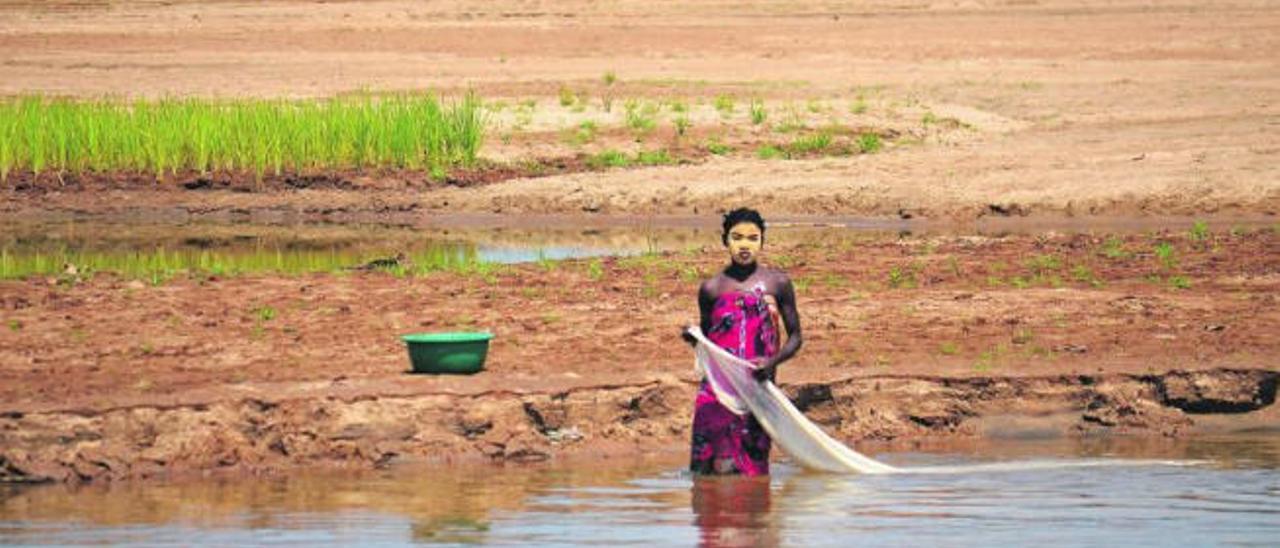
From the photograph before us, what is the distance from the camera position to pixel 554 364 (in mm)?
13305

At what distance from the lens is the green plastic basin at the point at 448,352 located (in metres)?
12.5

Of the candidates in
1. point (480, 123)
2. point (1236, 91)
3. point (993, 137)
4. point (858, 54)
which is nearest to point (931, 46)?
point (858, 54)

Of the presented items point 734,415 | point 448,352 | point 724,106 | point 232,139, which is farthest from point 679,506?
point 724,106

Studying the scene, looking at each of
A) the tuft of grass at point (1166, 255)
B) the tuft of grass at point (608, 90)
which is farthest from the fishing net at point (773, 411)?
the tuft of grass at point (608, 90)

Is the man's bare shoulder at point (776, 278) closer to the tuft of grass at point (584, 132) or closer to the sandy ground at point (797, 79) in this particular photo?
the sandy ground at point (797, 79)

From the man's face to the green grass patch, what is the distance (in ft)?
50.3

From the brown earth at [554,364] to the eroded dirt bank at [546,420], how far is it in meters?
0.01

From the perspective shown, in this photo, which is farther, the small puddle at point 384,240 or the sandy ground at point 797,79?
the sandy ground at point 797,79

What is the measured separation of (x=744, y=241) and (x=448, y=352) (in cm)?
248

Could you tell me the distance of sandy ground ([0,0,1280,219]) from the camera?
24.0m

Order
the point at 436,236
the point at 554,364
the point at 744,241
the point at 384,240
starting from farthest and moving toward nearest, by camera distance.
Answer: the point at 436,236
the point at 384,240
the point at 554,364
the point at 744,241

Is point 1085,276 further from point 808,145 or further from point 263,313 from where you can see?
point 808,145

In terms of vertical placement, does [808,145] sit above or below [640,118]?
below

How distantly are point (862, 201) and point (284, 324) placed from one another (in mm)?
10204
